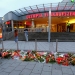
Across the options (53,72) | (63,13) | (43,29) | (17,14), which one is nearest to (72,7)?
(63,13)

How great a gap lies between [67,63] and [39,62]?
1.44 meters

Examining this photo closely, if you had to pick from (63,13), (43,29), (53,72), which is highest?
(63,13)

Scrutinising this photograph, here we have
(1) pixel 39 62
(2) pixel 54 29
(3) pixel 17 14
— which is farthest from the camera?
(2) pixel 54 29

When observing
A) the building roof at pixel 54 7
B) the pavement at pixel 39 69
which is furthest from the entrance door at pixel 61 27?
the pavement at pixel 39 69

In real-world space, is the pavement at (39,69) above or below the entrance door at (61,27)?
below

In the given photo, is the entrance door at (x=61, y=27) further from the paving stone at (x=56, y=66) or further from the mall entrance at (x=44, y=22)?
the paving stone at (x=56, y=66)

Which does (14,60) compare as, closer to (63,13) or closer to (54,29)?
(63,13)


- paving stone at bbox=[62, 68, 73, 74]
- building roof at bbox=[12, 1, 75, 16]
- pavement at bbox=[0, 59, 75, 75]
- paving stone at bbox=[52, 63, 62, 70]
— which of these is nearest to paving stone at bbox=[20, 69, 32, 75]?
pavement at bbox=[0, 59, 75, 75]

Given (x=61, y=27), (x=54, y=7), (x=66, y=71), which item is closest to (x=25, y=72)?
(x=66, y=71)

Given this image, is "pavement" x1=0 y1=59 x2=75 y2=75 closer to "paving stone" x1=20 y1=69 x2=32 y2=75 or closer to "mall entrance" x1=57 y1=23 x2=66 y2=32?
"paving stone" x1=20 y1=69 x2=32 y2=75

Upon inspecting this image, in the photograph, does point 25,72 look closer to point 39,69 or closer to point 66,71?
point 39,69

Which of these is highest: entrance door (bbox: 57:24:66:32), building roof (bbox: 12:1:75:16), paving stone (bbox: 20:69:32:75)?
building roof (bbox: 12:1:75:16)

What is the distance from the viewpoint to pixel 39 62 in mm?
6273

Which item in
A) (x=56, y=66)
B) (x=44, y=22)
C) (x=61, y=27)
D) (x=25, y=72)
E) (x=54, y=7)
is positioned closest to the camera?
(x=25, y=72)
